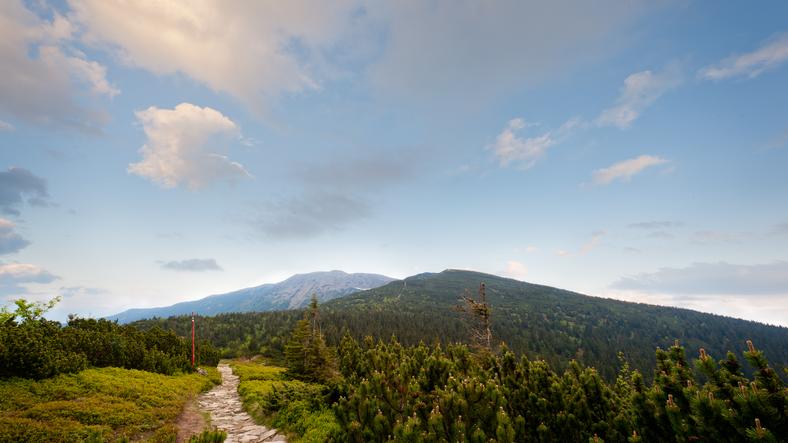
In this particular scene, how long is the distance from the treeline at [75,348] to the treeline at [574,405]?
14.1 metres

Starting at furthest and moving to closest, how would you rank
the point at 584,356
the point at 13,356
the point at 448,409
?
the point at 584,356
the point at 13,356
the point at 448,409

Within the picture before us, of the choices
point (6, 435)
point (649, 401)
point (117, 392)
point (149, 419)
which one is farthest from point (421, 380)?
point (117, 392)

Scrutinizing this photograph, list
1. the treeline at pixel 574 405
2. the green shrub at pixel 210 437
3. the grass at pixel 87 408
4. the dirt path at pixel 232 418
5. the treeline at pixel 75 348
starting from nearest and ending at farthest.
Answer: the green shrub at pixel 210 437
the treeline at pixel 574 405
the grass at pixel 87 408
the dirt path at pixel 232 418
the treeline at pixel 75 348

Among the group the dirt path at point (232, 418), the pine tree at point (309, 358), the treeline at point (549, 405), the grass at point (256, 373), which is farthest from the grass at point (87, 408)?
the grass at point (256, 373)

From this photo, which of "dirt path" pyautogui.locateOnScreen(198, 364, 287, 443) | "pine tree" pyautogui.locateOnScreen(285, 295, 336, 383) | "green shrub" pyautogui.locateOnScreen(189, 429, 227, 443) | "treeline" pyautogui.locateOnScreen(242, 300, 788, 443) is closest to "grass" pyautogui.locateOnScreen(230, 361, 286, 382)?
"pine tree" pyautogui.locateOnScreen(285, 295, 336, 383)

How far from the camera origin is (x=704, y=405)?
5.75 meters

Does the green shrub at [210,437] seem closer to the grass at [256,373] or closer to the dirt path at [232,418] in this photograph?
the dirt path at [232,418]

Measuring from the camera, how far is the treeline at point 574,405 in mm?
5421

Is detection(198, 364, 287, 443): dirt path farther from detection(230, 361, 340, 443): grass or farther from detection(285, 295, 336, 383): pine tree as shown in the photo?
detection(285, 295, 336, 383): pine tree

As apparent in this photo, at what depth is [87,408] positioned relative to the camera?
1224cm

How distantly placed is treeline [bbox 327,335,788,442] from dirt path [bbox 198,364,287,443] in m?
5.73

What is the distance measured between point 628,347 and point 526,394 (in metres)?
224

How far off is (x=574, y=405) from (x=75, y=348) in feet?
80.8

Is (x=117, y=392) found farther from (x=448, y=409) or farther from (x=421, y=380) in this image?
(x=448, y=409)
